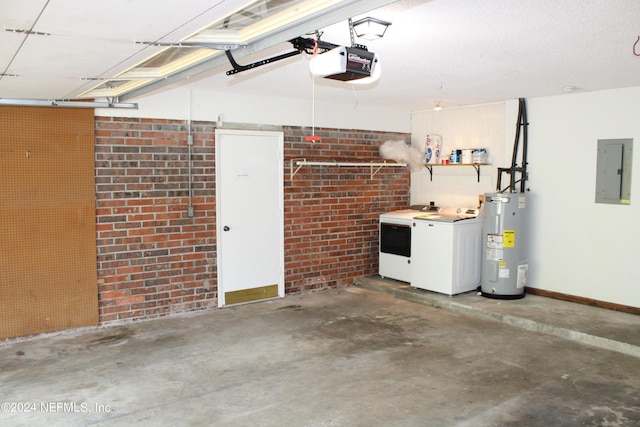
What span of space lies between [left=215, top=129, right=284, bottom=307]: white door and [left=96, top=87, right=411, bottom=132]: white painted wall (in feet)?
0.72

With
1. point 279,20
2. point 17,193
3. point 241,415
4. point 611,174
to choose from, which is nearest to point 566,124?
point 611,174

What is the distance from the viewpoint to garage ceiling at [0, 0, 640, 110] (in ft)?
7.83

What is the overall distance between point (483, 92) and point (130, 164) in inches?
159

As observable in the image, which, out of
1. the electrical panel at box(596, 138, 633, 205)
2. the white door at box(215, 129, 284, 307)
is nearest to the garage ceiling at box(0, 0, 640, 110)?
the electrical panel at box(596, 138, 633, 205)

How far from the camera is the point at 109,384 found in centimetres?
390

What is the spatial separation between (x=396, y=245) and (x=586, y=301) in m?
2.38

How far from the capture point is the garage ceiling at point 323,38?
2.39 meters

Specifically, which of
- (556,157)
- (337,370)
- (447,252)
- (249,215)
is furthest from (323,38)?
(556,157)

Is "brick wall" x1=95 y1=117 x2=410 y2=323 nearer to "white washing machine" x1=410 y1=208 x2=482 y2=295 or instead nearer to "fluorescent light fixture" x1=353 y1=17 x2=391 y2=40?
"white washing machine" x1=410 y1=208 x2=482 y2=295

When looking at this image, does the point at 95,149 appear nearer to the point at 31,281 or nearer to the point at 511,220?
the point at 31,281

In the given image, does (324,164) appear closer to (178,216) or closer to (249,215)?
(249,215)

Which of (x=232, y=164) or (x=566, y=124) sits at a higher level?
(x=566, y=124)

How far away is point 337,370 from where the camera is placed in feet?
13.8

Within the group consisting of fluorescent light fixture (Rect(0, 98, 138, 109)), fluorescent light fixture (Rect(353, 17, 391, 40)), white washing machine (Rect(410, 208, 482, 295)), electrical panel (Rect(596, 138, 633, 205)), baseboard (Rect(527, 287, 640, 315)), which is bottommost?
baseboard (Rect(527, 287, 640, 315))
